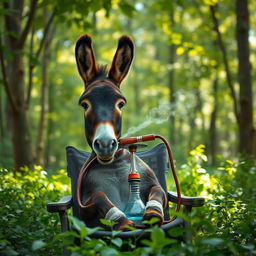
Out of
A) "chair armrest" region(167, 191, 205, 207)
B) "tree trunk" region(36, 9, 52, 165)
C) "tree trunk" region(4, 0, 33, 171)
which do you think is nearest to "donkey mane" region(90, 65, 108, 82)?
"chair armrest" region(167, 191, 205, 207)

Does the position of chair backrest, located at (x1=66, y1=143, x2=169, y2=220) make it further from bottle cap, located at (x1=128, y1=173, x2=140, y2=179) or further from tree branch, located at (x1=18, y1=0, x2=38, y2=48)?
tree branch, located at (x1=18, y1=0, x2=38, y2=48)

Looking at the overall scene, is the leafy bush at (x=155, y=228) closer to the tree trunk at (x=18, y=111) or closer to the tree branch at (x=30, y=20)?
the tree trunk at (x=18, y=111)

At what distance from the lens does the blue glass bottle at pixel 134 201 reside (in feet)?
10.5

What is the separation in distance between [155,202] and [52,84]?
51.0ft

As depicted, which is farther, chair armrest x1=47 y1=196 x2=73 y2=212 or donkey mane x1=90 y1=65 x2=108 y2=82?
donkey mane x1=90 y1=65 x2=108 y2=82

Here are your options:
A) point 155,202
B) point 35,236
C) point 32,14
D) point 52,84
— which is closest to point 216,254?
point 155,202

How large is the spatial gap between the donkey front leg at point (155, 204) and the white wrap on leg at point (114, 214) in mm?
170

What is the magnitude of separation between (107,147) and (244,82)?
513 centimetres

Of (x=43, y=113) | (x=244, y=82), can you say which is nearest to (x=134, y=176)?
(x=244, y=82)

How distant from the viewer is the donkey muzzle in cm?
316

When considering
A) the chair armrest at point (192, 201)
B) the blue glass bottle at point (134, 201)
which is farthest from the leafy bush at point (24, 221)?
the chair armrest at point (192, 201)

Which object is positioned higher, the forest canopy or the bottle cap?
the forest canopy

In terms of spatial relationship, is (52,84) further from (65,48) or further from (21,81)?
(21,81)

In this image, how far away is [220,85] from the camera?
19.3 meters
